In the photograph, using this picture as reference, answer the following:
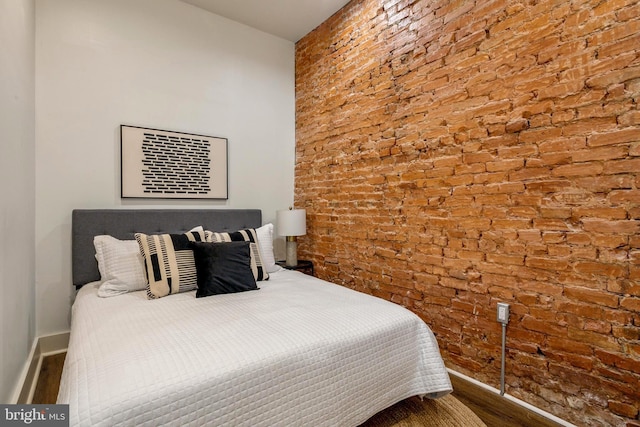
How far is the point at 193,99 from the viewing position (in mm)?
3025

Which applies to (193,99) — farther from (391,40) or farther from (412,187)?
(412,187)

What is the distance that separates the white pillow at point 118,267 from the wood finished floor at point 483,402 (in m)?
0.63

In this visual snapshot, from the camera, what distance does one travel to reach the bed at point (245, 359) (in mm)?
1058

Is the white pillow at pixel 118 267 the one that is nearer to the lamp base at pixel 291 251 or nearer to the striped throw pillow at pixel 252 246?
the striped throw pillow at pixel 252 246

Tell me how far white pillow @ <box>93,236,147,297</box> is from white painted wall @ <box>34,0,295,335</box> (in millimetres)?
500

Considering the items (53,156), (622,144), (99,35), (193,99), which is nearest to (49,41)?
(99,35)

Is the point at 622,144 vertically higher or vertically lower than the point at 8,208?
higher

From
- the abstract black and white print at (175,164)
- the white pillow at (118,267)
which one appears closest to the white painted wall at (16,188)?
the white pillow at (118,267)

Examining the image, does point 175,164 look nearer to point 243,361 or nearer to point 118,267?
point 118,267

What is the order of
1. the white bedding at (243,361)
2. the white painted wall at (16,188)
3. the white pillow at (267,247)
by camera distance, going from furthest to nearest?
the white pillow at (267,247)
the white painted wall at (16,188)
the white bedding at (243,361)

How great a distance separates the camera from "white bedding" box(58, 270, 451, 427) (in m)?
1.06

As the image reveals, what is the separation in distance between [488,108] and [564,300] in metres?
1.17

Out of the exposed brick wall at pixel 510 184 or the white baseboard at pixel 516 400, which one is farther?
the white baseboard at pixel 516 400

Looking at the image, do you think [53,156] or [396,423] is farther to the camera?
[53,156]
